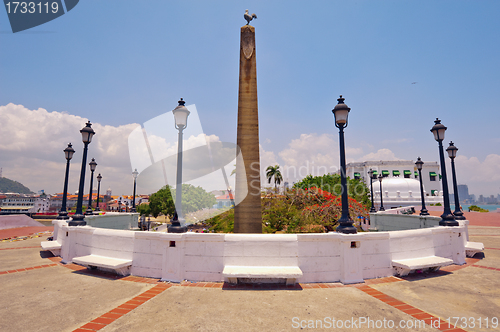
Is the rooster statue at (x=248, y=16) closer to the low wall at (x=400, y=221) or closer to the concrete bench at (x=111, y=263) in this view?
the concrete bench at (x=111, y=263)

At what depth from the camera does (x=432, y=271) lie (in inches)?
298

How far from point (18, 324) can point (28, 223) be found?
2859 cm

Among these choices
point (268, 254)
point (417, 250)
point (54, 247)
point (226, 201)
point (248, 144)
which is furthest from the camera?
point (226, 201)

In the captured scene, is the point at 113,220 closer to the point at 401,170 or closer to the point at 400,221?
the point at 400,221

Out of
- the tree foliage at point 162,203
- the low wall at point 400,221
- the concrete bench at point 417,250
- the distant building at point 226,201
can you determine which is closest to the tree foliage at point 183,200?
the tree foliage at point 162,203

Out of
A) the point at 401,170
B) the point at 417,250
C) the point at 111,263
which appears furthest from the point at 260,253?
the point at 401,170

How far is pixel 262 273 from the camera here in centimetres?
587

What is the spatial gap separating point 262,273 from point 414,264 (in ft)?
14.4

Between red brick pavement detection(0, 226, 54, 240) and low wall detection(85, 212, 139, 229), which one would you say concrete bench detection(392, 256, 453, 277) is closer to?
low wall detection(85, 212, 139, 229)

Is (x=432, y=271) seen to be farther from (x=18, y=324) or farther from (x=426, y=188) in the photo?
(x=426, y=188)

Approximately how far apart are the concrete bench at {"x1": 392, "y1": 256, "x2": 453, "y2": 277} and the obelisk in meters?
5.12

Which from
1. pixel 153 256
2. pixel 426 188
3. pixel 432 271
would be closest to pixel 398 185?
pixel 426 188

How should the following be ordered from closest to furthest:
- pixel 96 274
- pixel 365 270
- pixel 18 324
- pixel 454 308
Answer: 1. pixel 18 324
2. pixel 454 308
3. pixel 365 270
4. pixel 96 274

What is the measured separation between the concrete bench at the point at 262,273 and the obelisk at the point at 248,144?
408 cm
